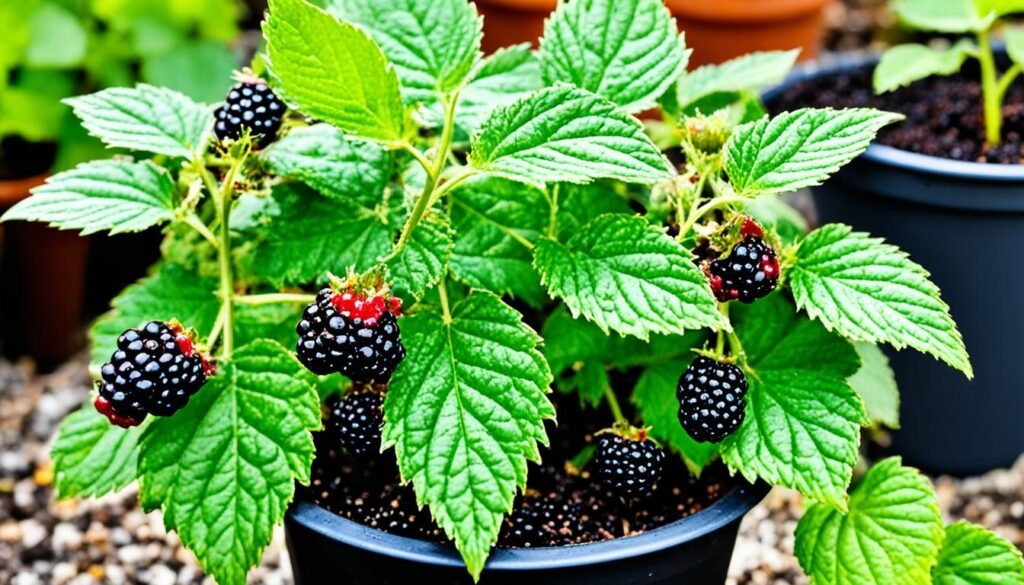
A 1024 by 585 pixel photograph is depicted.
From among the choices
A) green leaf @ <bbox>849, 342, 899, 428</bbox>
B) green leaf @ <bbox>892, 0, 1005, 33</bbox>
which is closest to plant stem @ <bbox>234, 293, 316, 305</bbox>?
green leaf @ <bbox>849, 342, 899, 428</bbox>

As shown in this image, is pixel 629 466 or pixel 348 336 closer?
pixel 348 336

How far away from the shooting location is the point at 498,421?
96cm

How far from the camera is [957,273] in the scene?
1.47 m

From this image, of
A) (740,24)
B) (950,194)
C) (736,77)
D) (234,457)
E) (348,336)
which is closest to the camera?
(348,336)

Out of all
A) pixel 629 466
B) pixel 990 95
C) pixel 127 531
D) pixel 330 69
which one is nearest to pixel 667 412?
pixel 629 466

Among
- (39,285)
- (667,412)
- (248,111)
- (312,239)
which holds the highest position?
(248,111)

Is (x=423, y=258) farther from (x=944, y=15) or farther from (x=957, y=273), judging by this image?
(x=944, y=15)

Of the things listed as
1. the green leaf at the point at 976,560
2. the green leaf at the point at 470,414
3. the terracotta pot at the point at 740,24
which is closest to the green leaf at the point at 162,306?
the green leaf at the point at 470,414

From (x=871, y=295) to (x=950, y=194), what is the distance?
19.2 inches

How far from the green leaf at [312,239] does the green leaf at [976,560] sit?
0.59m

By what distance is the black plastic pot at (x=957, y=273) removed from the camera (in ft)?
4.65

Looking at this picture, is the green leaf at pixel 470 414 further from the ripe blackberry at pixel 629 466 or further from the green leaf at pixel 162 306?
the green leaf at pixel 162 306

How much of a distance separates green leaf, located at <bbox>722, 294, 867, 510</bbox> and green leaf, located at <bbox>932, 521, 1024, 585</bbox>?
212 mm

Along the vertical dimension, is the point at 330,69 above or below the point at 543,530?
above
